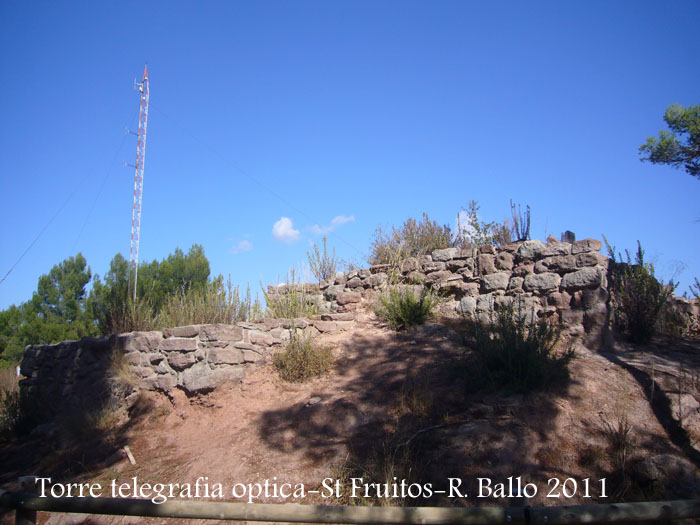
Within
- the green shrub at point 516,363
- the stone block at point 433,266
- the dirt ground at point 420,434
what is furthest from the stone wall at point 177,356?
the green shrub at point 516,363

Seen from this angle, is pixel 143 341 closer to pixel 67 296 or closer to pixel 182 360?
pixel 182 360

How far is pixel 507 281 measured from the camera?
7.13 metres

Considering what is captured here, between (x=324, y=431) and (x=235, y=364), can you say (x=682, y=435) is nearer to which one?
(x=324, y=431)

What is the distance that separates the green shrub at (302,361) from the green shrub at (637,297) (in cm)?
429

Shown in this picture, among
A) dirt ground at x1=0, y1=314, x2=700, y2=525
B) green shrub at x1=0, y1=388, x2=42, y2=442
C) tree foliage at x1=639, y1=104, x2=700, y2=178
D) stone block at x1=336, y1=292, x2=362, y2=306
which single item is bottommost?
green shrub at x1=0, y1=388, x2=42, y2=442

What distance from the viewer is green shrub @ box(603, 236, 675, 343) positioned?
6340 mm

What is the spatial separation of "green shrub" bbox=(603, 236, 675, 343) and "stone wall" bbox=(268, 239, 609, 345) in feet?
1.30

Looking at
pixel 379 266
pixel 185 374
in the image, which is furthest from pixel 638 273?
pixel 185 374

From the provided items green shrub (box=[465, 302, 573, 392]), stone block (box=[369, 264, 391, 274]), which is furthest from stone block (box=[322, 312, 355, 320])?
green shrub (box=[465, 302, 573, 392])

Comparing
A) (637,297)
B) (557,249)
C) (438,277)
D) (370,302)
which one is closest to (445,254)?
(438,277)

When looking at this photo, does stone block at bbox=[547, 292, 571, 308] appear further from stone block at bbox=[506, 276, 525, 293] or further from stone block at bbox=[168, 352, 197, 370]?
stone block at bbox=[168, 352, 197, 370]

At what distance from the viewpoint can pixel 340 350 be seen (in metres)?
6.67

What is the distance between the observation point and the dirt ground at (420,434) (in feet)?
12.5

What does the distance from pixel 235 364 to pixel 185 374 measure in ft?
2.40
